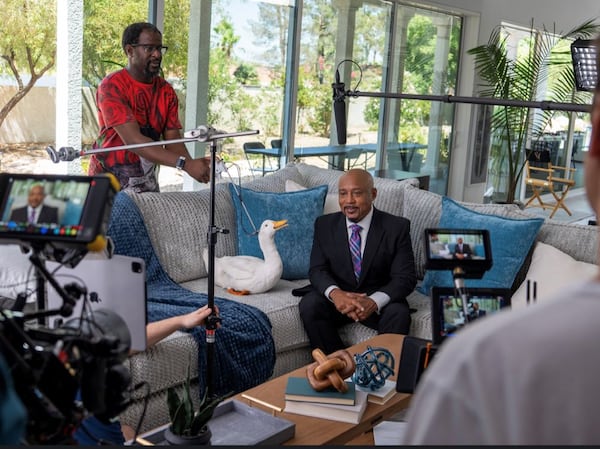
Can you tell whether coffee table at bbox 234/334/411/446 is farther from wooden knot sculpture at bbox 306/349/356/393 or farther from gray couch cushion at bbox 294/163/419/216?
gray couch cushion at bbox 294/163/419/216

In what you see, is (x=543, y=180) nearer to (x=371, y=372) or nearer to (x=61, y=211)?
(x=371, y=372)

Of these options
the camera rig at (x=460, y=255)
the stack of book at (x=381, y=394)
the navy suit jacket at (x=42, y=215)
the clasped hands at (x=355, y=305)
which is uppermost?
the navy suit jacket at (x=42, y=215)

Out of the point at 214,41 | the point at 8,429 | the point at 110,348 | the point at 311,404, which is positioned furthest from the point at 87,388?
the point at 214,41

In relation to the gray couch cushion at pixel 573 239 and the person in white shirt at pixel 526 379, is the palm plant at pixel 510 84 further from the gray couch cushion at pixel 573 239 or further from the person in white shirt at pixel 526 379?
the person in white shirt at pixel 526 379

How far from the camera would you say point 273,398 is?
245 cm

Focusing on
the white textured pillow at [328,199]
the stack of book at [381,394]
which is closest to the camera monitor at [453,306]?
the stack of book at [381,394]

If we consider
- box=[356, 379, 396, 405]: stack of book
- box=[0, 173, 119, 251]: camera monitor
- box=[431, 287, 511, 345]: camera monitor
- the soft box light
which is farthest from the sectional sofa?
box=[0, 173, 119, 251]: camera monitor

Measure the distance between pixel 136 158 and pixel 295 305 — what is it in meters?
1.04

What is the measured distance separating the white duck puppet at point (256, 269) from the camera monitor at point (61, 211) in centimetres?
228

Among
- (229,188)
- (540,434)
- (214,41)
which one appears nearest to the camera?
(540,434)

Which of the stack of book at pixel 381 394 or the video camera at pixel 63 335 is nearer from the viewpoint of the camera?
the video camera at pixel 63 335

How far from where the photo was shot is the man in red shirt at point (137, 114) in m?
3.54

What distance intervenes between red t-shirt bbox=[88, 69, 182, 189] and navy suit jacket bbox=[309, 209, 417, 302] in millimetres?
972

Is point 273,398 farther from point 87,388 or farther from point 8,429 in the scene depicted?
point 8,429
